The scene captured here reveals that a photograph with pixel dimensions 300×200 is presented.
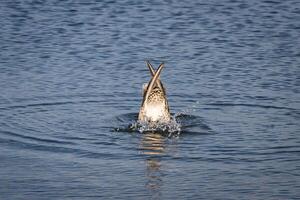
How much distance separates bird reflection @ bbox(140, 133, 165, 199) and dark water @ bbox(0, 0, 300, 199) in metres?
0.02

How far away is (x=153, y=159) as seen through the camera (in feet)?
37.9

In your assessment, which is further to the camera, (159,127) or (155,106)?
(155,106)

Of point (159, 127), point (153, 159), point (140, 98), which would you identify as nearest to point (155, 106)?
point (159, 127)

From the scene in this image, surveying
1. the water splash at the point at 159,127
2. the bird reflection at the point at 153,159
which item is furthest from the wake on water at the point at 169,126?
the bird reflection at the point at 153,159

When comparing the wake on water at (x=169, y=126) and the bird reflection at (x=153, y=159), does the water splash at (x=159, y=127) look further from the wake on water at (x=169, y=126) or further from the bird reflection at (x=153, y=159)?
the bird reflection at (x=153, y=159)

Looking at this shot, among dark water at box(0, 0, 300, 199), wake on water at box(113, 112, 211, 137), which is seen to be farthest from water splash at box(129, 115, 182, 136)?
dark water at box(0, 0, 300, 199)

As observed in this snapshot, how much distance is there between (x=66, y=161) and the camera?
11422 millimetres

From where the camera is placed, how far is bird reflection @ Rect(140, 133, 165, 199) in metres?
10.5

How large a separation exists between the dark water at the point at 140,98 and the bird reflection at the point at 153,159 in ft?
0.07

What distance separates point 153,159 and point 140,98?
340 cm

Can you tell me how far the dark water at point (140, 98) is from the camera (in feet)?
35.2

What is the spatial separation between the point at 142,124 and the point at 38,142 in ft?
5.58

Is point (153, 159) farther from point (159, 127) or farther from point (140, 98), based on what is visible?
Answer: point (140, 98)

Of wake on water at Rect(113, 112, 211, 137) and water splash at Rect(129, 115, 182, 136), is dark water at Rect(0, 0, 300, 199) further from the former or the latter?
water splash at Rect(129, 115, 182, 136)
